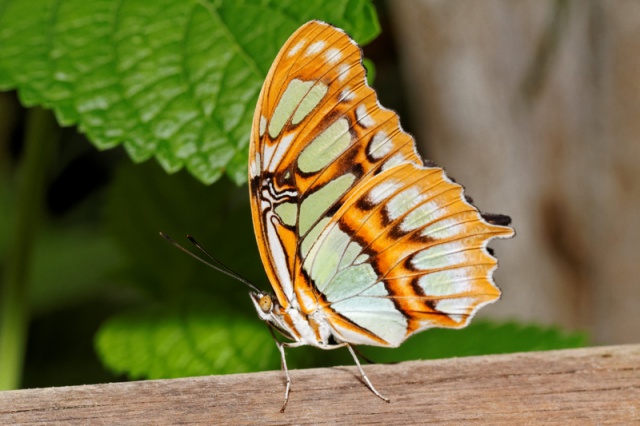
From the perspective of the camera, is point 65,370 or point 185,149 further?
point 65,370

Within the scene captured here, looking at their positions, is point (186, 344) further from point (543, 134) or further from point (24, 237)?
point (543, 134)

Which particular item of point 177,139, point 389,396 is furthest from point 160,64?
point 389,396

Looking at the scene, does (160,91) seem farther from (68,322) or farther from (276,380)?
(68,322)

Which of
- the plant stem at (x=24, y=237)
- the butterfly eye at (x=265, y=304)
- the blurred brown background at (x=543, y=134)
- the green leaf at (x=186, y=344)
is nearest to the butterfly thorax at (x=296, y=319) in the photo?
the butterfly eye at (x=265, y=304)

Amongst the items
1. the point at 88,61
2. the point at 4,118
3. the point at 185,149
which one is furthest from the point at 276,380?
the point at 4,118

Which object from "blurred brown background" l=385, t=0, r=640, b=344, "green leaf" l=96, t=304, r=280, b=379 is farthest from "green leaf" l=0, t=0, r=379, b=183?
"blurred brown background" l=385, t=0, r=640, b=344

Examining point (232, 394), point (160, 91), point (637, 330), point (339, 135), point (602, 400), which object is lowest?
point (637, 330)

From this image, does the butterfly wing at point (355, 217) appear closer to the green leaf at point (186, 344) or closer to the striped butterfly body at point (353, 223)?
the striped butterfly body at point (353, 223)

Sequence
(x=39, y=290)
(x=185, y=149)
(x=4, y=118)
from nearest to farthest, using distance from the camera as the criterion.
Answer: (x=185, y=149), (x=39, y=290), (x=4, y=118)
